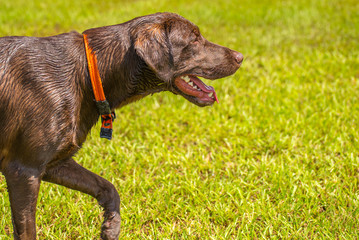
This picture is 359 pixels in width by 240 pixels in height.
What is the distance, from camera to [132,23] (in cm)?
325

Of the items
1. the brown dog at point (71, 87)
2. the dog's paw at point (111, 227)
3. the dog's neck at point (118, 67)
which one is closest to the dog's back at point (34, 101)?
the brown dog at point (71, 87)

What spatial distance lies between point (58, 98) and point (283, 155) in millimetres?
2614

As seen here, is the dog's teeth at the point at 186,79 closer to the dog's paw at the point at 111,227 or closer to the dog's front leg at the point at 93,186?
Result: the dog's front leg at the point at 93,186

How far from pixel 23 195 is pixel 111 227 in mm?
717

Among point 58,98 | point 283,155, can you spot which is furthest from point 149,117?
point 58,98

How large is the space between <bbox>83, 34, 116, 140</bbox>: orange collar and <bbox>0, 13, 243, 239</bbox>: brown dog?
45 millimetres

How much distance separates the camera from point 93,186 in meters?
3.44

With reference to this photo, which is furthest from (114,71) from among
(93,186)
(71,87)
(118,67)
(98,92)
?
(93,186)

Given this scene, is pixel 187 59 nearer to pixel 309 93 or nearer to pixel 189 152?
pixel 189 152

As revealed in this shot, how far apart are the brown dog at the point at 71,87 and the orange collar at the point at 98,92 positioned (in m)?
0.05

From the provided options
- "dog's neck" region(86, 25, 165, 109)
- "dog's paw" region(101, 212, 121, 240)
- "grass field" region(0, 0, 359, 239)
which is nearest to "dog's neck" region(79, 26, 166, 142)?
"dog's neck" region(86, 25, 165, 109)

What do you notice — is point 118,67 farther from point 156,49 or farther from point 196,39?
point 196,39

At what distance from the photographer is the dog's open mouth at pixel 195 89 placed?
11.2ft

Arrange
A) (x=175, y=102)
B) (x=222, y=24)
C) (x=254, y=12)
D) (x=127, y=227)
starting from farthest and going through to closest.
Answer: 1. (x=254, y=12)
2. (x=222, y=24)
3. (x=175, y=102)
4. (x=127, y=227)
